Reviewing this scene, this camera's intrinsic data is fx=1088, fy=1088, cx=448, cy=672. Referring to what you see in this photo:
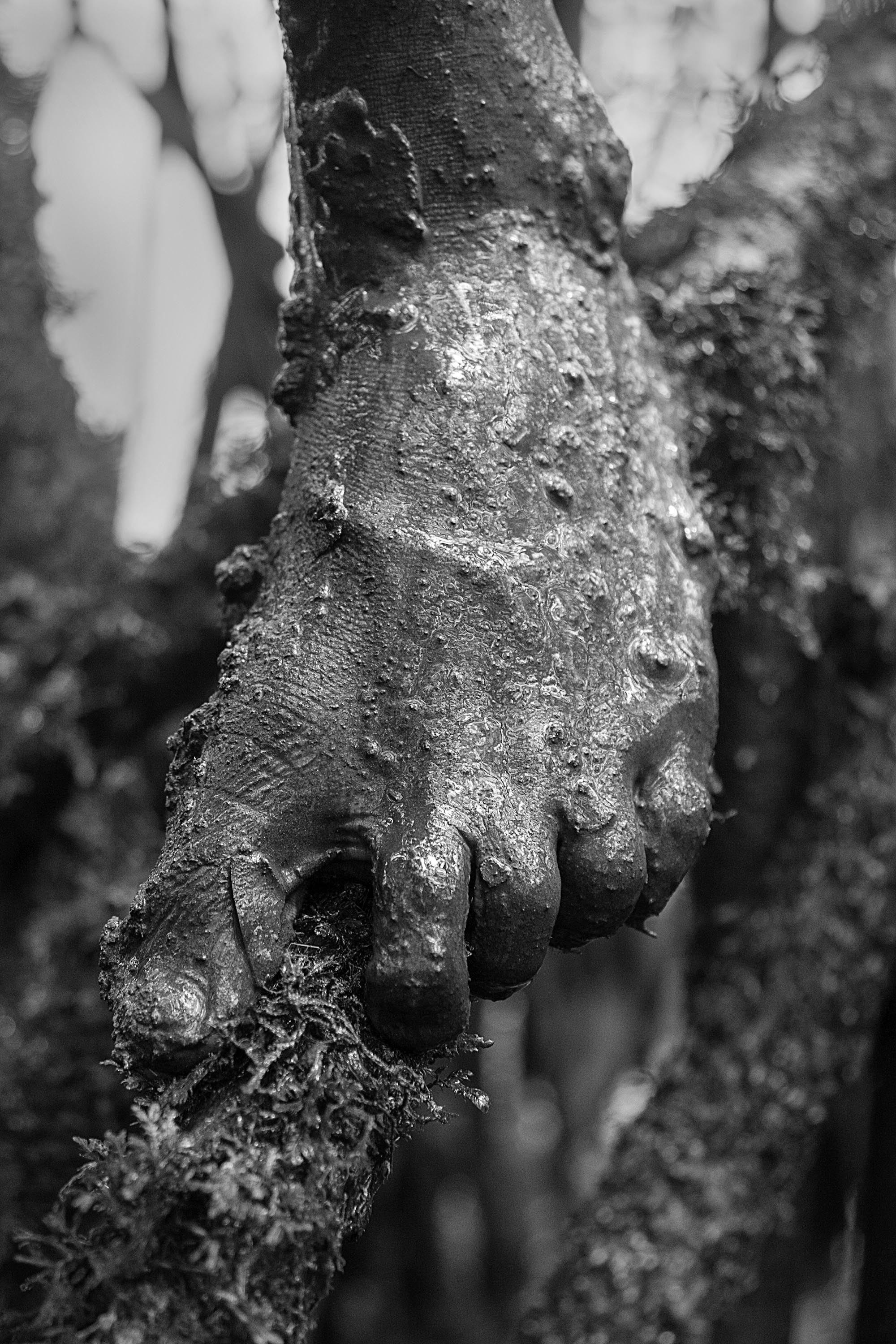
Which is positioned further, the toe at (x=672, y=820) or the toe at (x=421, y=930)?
the toe at (x=672, y=820)

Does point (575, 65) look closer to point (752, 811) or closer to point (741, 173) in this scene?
point (741, 173)

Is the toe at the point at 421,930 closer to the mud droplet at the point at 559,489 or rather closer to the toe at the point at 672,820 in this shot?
the toe at the point at 672,820

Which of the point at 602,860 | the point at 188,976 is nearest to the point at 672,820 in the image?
the point at 602,860

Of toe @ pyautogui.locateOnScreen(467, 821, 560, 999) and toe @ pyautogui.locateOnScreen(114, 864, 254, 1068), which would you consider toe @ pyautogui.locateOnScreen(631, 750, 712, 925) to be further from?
toe @ pyautogui.locateOnScreen(114, 864, 254, 1068)

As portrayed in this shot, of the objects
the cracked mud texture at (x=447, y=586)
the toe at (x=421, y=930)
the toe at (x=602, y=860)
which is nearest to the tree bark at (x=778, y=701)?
the cracked mud texture at (x=447, y=586)

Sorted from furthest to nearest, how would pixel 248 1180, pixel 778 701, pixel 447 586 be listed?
1. pixel 778 701
2. pixel 447 586
3. pixel 248 1180

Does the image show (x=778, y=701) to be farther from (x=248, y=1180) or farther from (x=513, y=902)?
(x=248, y=1180)

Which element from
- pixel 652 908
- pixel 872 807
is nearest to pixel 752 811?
pixel 872 807

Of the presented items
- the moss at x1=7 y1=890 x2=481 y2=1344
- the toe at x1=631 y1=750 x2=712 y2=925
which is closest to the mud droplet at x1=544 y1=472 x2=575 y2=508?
the toe at x1=631 y1=750 x2=712 y2=925
